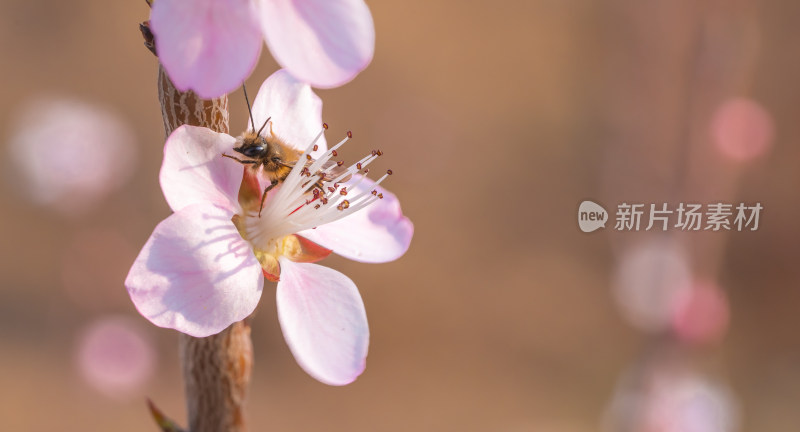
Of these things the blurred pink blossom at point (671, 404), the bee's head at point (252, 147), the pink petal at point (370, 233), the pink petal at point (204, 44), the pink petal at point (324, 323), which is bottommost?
the blurred pink blossom at point (671, 404)

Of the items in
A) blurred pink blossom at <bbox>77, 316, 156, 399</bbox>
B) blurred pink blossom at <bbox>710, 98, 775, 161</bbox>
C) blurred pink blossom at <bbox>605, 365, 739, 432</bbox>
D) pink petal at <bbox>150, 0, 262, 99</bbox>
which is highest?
blurred pink blossom at <bbox>710, 98, 775, 161</bbox>

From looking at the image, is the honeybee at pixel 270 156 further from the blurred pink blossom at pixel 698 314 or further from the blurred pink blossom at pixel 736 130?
the blurred pink blossom at pixel 736 130

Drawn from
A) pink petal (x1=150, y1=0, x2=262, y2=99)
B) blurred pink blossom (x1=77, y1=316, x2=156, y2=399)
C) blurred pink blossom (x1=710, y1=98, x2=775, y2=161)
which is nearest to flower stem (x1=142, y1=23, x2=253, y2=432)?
pink petal (x1=150, y1=0, x2=262, y2=99)

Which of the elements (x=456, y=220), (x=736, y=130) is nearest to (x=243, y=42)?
(x=736, y=130)

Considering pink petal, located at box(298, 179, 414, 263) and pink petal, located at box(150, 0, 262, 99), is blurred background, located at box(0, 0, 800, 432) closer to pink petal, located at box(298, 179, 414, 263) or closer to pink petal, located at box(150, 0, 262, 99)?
pink petal, located at box(298, 179, 414, 263)

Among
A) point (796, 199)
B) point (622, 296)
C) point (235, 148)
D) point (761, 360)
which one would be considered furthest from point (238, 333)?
point (796, 199)

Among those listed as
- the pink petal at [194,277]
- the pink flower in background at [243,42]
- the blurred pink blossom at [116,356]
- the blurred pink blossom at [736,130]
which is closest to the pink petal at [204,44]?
the pink flower in background at [243,42]
